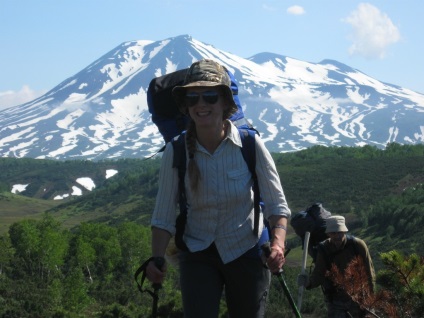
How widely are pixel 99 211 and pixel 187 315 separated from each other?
168 metres

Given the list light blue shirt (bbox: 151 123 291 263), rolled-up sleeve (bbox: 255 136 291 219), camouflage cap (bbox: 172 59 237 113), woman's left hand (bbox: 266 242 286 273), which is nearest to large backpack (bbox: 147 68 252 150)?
camouflage cap (bbox: 172 59 237 113)

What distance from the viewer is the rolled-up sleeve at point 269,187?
4.52m

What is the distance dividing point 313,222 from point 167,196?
8.90 feet

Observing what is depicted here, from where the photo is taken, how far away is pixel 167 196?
4.58 m

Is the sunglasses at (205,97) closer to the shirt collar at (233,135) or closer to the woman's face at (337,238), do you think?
the shirt collar at (233,135)

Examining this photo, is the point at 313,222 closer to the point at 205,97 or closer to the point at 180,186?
the point at 180,186

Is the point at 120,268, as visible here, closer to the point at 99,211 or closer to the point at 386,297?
the point at 386,297

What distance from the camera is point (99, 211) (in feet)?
559

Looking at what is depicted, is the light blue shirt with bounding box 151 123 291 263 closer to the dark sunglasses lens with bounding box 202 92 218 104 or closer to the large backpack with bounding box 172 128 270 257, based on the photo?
the large backpack with bounding box 172 128 270 257

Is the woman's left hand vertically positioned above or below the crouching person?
above

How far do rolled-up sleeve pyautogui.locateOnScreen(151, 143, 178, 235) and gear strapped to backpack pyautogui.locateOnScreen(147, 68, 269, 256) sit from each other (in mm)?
32

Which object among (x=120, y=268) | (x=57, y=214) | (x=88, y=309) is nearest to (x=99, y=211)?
(x=57, y=214)

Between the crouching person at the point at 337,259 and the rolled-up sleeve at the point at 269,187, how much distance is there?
2.33m

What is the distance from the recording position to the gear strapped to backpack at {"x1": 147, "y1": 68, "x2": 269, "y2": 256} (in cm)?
457
